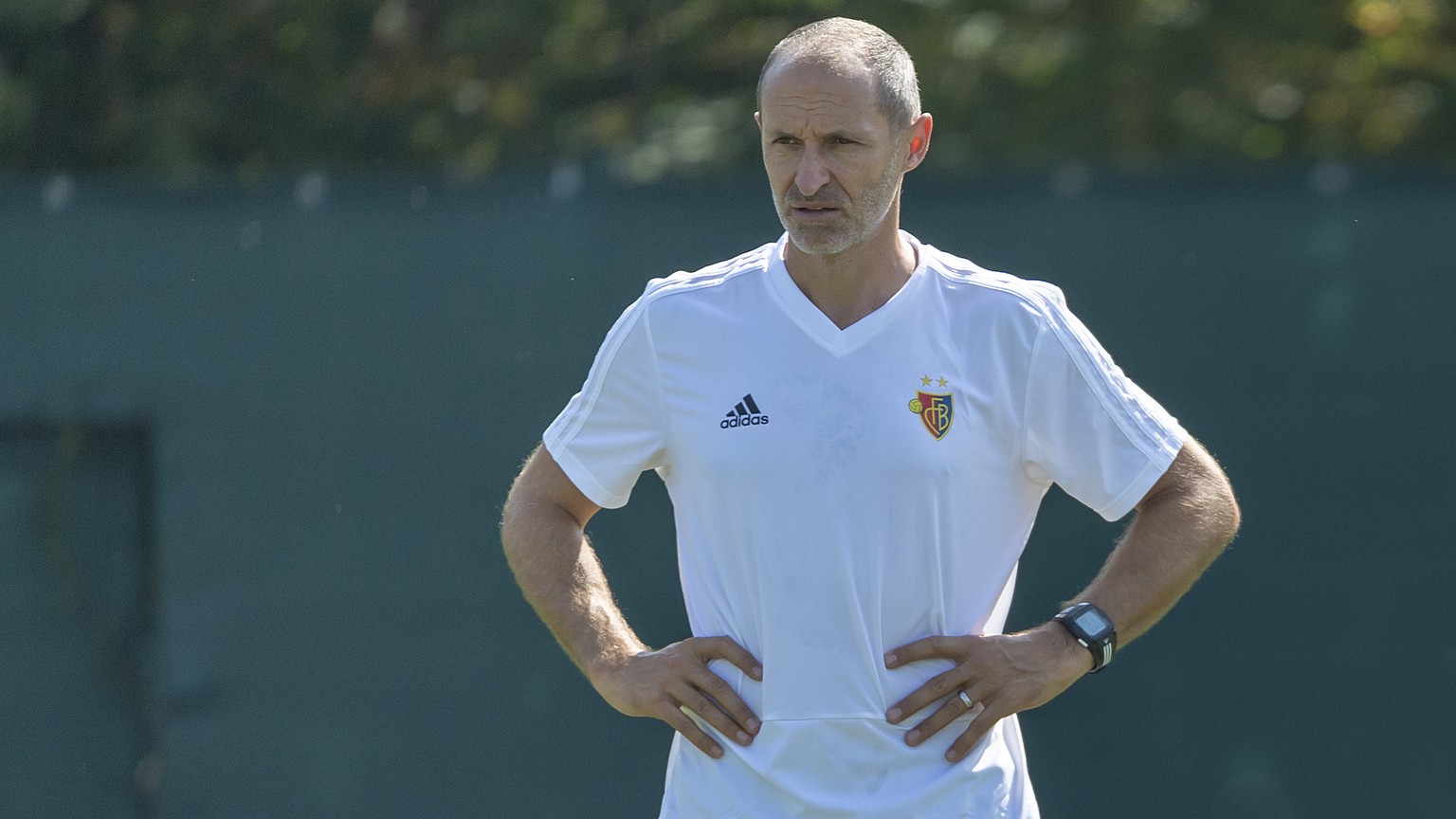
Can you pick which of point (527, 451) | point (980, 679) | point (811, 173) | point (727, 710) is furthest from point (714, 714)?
point (527, 451)

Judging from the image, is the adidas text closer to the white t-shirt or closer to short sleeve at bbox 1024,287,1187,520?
the white t-shirt

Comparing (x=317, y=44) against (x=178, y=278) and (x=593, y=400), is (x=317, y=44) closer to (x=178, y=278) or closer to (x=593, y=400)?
(x=178, y=278)

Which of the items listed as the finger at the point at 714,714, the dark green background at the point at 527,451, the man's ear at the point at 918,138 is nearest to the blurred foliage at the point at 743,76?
the dark green background at the point at 527,451

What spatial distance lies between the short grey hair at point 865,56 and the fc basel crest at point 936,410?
1.28 ft

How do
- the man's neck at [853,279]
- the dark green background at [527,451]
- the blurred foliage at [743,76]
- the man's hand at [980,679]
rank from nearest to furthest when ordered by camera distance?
1. the man's hand at [980,679]
2. the man's neck at [853,279]
3. the dark green background at [527,451]
4. the blurred foliage at [743,76]

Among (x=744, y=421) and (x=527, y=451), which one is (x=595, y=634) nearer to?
(x=744, y=421)

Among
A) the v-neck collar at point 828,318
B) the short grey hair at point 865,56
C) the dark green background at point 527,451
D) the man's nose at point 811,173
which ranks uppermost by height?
the short grey hair at point 865,56

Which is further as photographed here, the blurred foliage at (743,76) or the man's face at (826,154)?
the blurred foliage at (743,76)

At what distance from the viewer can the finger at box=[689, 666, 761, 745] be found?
7.60 ft

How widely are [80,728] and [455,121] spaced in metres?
2.74

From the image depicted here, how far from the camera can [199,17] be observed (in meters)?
5.34

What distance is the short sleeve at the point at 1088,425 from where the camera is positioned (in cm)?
237

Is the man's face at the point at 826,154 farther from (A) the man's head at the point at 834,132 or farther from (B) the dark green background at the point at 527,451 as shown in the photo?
(B) the dark green background at the point at 527,451

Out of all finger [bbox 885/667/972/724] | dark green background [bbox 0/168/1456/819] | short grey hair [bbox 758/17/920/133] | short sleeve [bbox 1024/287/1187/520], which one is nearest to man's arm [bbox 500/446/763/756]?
finger [bbox 885/667/972/724]
